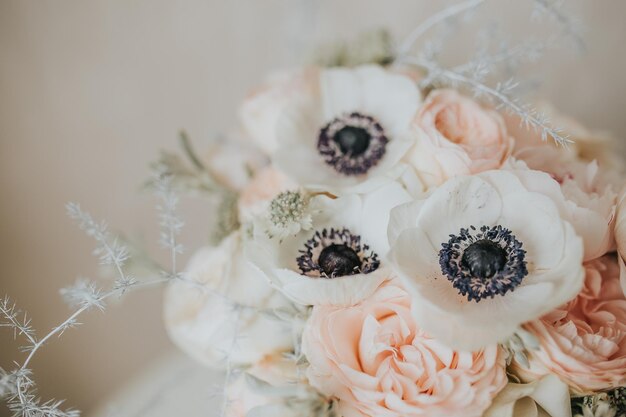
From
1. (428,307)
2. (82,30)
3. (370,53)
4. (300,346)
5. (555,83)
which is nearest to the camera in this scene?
(428,307)

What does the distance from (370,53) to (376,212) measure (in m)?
0.29

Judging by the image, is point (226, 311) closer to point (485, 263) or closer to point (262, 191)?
point (262, 191)

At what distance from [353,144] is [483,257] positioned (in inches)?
9.1

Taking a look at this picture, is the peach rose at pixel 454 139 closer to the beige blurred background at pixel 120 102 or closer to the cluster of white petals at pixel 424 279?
the cluster of white petals at pixel 424 279

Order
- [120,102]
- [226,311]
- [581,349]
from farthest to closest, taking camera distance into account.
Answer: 1. [120,102]
2. [226,311]
3. [581,349]

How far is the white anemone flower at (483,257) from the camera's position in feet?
1.49

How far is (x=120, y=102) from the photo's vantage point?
976 millimetres

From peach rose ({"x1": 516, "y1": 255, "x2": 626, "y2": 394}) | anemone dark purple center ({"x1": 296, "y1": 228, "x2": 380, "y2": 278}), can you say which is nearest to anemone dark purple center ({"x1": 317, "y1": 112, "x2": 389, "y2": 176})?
anemone dark purple center ({"x1": 296, "y1": 228, "x2": 380, "y2": 278})

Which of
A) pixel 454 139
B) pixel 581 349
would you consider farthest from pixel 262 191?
pixel 581 349

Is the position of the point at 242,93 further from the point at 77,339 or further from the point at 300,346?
the point at 300,346

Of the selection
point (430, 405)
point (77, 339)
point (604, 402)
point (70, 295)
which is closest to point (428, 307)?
point (430, 405)

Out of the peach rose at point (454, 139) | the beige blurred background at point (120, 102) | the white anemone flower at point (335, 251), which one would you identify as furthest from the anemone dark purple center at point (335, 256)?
A: the beige blurred background at point (120, 102)

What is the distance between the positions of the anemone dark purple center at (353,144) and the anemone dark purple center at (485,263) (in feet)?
0.57

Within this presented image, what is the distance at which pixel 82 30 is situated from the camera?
92 cm
